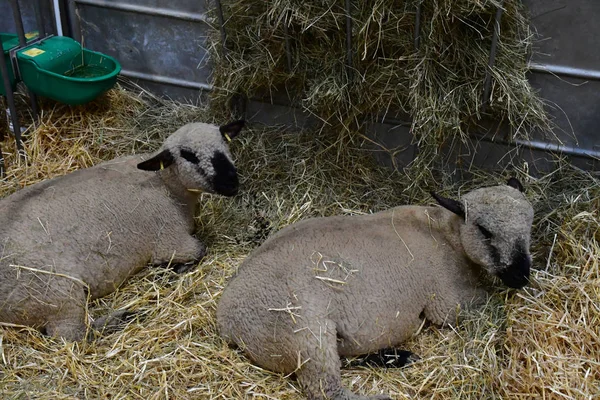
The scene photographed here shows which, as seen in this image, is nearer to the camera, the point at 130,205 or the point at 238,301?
the point at 238,301

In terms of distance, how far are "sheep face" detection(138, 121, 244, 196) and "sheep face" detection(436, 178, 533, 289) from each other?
5.35ft

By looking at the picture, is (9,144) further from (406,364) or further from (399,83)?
(406,364)

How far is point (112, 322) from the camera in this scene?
15.4 feet

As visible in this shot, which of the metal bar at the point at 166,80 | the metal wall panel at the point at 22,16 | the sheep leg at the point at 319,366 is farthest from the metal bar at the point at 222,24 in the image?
the sheep leg at the point at 319,366

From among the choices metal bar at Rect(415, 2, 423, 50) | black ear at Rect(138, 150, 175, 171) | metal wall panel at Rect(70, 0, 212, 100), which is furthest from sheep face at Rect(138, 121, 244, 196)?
metal bar at Rect(415, 2, 423, 50)

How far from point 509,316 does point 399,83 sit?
193cm

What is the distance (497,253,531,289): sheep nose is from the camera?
4301 millimetres

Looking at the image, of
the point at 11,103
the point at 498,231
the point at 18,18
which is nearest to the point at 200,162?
the point at 11,103

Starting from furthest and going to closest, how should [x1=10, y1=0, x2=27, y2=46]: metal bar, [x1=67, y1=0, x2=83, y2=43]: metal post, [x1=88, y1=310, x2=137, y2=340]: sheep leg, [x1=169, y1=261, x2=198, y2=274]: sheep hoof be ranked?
1. [x1=67, y1=0, x2=83, y2=43]: metal post
2. [x1=10, y1=0, x2=27, y2=46]: metal bar
3. [x1=169, y1=261, x2=198, y2=274]: sheep hoof
4. [x1=88, y1=310, x2=137, y2=340]: sheep leg

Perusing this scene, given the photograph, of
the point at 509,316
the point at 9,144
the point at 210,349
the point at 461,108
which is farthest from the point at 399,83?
the point at 9,144

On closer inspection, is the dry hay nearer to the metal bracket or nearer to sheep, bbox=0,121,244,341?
sheep, bbox=0,121,244,341

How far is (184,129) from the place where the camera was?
17.4 feet

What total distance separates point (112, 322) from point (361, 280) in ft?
5.78

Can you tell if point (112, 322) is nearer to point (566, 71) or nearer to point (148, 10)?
point (148, 10)
